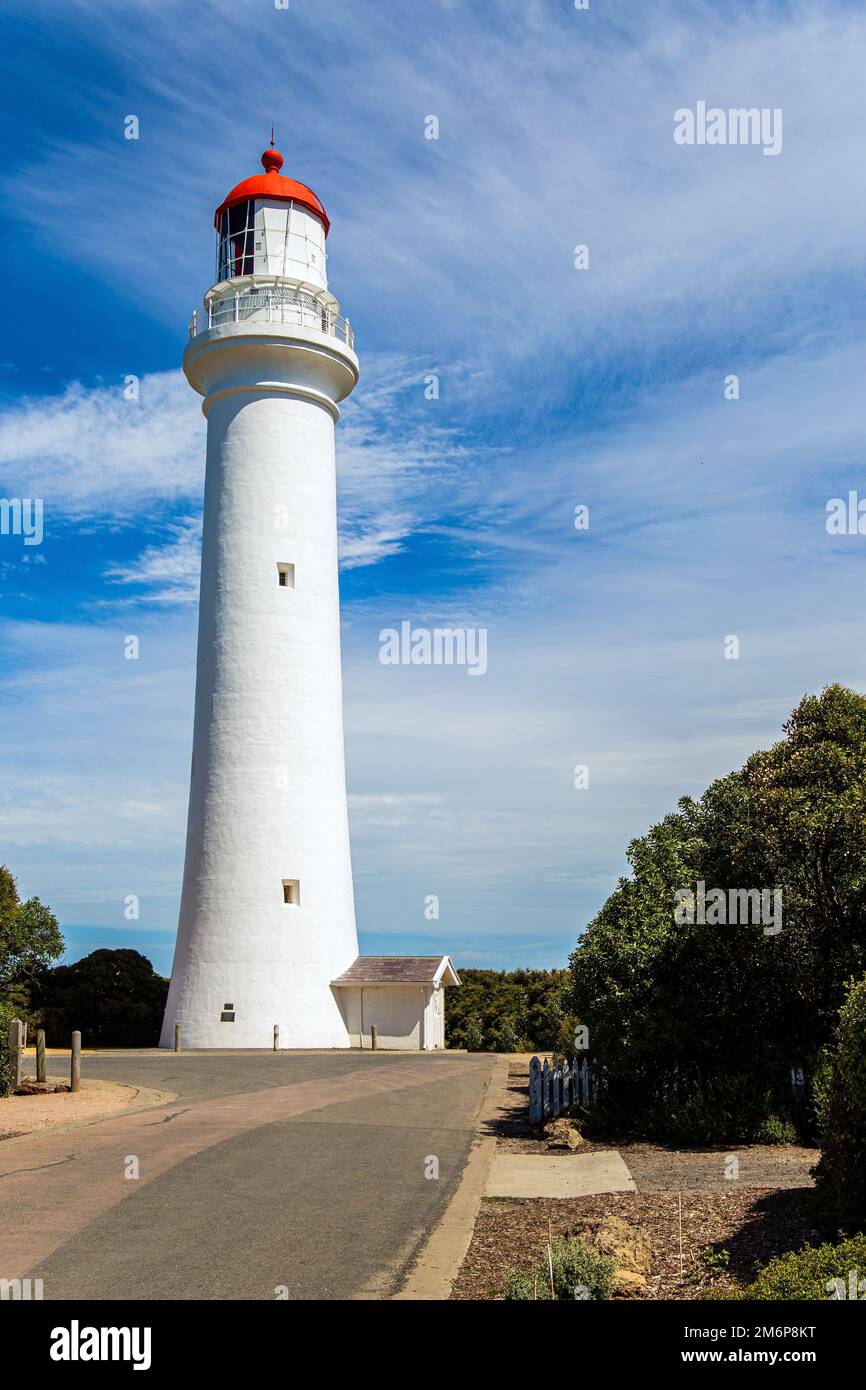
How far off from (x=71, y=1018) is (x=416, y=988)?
11081mm

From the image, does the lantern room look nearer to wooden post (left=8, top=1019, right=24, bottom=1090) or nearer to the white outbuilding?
the white outbuilding

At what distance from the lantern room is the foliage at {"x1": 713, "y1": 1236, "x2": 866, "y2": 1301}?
3118cm

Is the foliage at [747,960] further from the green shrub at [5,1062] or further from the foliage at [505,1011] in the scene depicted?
the foliage at [505,1011]

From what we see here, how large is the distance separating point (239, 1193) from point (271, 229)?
94.2 ft

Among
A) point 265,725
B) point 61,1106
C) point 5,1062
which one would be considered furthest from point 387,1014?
point 61,1106

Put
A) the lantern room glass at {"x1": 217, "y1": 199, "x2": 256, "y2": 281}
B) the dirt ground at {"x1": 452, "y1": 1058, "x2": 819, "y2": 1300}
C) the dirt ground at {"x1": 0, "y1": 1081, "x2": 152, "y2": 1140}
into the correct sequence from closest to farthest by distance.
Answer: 1. the dirt ground at {"x1": 452, "y1": 1058, "x2": 819, "y2": 1300}
2. the dirt ground at {"x1": 0, "y1": 1081, "x2": 152, "y2": 1140}
3. the lantern room glass at {"x1": 217, "y1": 199, "x2": 256, "y2": 281}

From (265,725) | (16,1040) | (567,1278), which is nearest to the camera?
(567,1278)

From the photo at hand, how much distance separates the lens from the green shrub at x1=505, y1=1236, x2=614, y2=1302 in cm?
808

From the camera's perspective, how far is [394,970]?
1310 inches

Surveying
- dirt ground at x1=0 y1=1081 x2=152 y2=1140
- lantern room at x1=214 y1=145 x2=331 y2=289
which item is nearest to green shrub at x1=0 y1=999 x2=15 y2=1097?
dirt ground at x1=0 y1=1081 x2=152 y2=1140

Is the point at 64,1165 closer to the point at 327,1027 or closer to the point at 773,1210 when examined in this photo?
the point at 773,1210

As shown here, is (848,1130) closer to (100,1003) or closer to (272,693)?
(272,693)

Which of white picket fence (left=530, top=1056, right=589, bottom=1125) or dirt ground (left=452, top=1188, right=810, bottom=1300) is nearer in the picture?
dirt ground (left=452, top=1188, right=810, bottom=1300)

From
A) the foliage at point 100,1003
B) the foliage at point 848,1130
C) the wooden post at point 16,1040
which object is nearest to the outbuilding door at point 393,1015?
the foliage at point 100,1003
